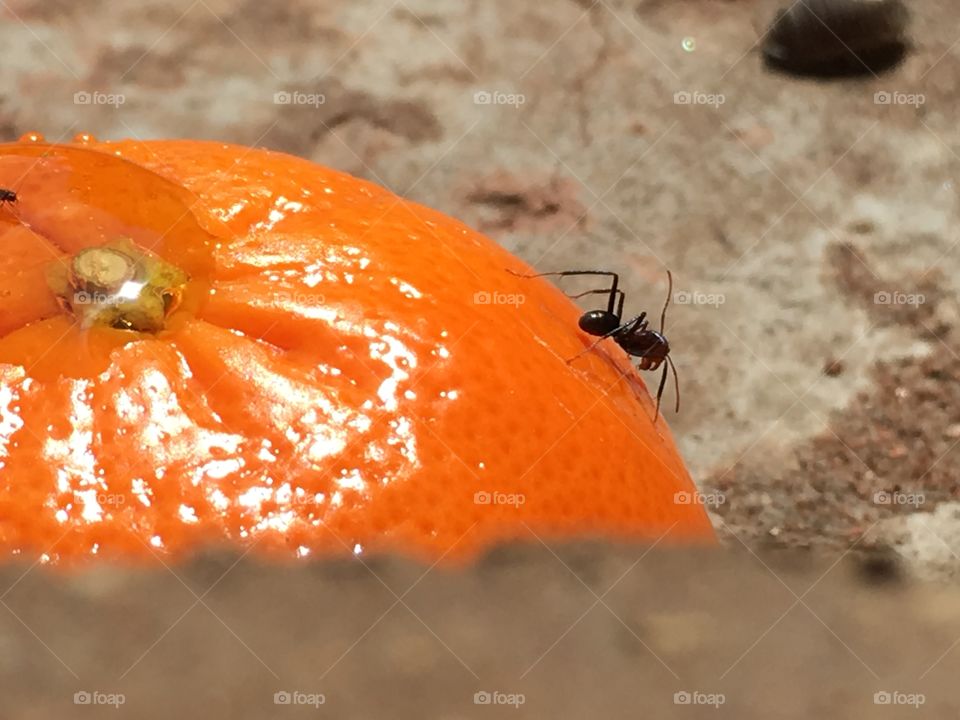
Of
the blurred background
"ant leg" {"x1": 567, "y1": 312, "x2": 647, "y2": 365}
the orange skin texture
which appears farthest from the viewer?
the blurred background

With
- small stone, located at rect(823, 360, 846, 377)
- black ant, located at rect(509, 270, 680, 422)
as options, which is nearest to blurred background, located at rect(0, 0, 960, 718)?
small stone, located at rect(823, 360, 846, 377)

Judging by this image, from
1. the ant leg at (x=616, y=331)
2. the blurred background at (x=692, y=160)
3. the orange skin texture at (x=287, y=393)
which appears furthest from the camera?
the blurred background at (x=692, y=160)

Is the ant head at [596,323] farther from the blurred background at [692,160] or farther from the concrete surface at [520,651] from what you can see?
the concrete surface at [520,651]

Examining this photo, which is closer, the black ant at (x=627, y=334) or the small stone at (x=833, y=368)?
the black ant at (x=627, y=334)

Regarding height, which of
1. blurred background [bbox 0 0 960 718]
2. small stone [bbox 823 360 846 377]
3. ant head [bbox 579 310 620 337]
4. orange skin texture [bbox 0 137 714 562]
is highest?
orange skin texture [bbox 0 137 714 562]

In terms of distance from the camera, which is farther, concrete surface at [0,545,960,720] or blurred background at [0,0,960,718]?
blurred background at [0,0,960,718]

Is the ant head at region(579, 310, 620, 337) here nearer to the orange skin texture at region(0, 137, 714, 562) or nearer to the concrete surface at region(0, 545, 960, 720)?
the orange skin texture at region(0, 137, 714, 562)

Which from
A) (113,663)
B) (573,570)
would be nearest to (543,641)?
(573,570)

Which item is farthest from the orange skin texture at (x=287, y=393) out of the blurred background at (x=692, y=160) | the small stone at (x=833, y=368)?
the small stone at (x=833, y=368)

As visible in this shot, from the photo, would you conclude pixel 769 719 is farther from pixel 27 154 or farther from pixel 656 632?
pixel 27 154
